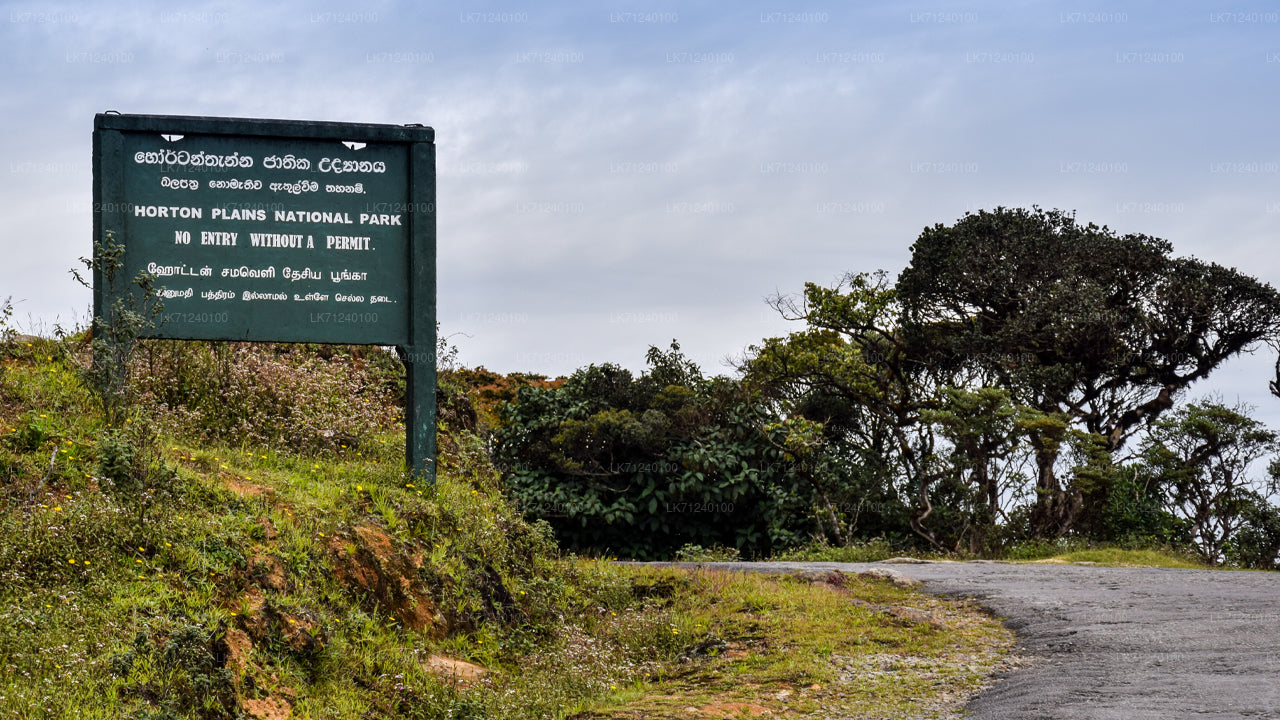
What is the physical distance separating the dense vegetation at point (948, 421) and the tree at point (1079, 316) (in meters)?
0.04

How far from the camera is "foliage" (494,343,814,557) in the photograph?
2125 cm

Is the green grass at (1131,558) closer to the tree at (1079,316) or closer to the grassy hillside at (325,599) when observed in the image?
the tree at (1079,316)

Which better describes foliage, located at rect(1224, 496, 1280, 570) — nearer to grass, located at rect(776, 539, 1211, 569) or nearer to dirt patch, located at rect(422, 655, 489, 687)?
grass, located at rect(776, 539, 1211, 569)

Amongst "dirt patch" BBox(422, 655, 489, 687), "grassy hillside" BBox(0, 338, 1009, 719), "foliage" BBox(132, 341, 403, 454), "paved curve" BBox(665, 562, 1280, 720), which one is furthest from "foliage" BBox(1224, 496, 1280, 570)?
"dirt patch" BBox(422, 655, 489, 687)

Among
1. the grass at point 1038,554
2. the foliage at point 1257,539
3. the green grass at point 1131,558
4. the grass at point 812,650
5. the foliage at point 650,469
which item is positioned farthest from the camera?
the foliage at point 650,469

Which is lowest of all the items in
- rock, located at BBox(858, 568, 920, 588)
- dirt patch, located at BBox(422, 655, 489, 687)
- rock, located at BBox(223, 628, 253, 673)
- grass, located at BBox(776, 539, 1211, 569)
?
grass, located at BBox(776, 539, 1211, 569)

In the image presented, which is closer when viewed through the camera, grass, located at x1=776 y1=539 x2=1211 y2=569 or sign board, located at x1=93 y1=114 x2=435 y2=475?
sign board, located at x1=93 y1=114 x2=435 y2=475

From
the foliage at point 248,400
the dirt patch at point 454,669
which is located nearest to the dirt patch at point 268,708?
the dirt patch at point 454,669

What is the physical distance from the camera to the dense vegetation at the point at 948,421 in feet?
69.4

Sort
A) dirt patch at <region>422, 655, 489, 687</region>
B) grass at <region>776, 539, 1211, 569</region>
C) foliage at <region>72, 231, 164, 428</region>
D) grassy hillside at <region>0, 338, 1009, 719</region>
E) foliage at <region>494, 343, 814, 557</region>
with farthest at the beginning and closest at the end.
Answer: foliage at <region>494, 343, 814, 557</region> → grass at <region>776, 539, 1211, 569</region> → foliage at <region>72, 231, 164, 428</region> → dirt patch at <region>422, 655, 489, 687</region> → grassy hillside at <region>0, 338, 1009, 719</region>

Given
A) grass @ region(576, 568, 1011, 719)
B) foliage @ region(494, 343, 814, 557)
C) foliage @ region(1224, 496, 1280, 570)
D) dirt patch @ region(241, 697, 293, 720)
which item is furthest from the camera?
foliage @ region(494, 343, 814, 557)

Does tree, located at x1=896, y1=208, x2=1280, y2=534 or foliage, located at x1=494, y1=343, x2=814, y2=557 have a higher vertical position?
tree, located at x1=896, y1=208, x2=1280, y2=534

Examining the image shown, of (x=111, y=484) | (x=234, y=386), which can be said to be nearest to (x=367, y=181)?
(x=234, y=386)

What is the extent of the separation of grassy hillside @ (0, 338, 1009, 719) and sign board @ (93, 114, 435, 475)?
44.4 inches
